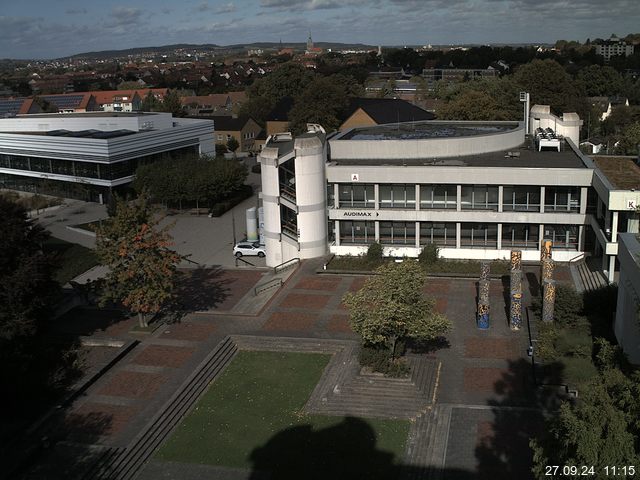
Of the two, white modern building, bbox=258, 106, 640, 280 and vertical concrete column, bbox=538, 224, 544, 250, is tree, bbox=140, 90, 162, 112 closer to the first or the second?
white modern building, bbox=258, 106, 640, 280

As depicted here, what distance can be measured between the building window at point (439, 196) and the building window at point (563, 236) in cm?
550

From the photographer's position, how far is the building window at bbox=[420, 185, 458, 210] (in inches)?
1571

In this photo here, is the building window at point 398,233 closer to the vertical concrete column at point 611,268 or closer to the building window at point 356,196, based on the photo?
the building window at point 356,196

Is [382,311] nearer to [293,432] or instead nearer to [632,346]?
[293,432]

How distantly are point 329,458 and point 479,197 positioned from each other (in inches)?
893

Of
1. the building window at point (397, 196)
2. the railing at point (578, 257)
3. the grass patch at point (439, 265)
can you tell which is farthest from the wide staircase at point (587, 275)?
the building window at point (397, 196)

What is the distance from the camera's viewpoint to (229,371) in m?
27.0

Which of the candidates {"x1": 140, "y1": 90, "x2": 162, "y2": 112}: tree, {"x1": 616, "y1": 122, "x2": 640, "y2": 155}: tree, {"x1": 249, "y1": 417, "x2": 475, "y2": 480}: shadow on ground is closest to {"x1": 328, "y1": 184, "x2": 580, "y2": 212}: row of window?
{"x1": 616, "y1": 122, "x2": 640, "y2": 155}: tree

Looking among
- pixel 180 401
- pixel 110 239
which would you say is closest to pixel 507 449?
pixel 180 401

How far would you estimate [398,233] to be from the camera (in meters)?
41.0

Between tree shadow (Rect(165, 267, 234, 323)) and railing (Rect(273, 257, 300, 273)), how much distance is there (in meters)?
2.67

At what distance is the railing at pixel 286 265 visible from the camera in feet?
127

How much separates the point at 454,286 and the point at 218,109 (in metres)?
104

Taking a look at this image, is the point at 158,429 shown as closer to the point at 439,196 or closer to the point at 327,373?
the point at 327,373
